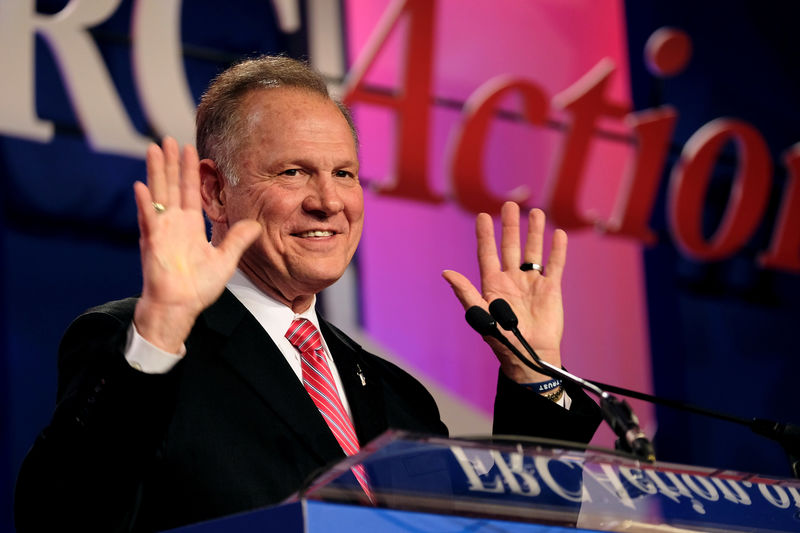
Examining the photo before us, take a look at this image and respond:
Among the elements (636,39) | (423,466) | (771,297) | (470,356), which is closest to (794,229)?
(771,297)

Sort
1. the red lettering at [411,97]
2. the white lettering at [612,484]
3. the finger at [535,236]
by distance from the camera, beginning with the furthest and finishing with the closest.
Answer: the red lettering at [411,97], the finger at [535,236], the white lettering at [612,484]

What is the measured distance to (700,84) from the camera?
14.4ft

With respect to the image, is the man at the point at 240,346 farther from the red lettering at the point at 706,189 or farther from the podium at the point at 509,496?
the red lettering at the point at 706,189

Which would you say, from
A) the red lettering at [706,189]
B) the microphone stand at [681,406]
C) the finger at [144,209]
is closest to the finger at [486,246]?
the microphone stand at [681,406]

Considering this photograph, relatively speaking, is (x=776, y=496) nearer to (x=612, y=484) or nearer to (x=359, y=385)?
(x=612, y=484)

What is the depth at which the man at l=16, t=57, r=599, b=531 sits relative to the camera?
1.15 m

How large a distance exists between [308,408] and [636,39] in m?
3.29

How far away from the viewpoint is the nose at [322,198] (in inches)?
64.6

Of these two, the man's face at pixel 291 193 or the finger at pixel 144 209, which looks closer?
the finger at pixel 144 209

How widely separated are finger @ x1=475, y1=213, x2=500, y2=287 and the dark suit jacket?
0.21 metres

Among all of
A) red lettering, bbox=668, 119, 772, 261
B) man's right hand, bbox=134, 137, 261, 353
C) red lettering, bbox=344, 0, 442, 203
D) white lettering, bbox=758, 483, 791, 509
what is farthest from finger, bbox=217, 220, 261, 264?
red lettering, bbox=668, 119, 772, 261

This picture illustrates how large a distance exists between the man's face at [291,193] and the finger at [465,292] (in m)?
0.18

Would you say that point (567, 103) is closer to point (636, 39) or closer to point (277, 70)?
point (636, 39)

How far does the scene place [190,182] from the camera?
1.31 metres
